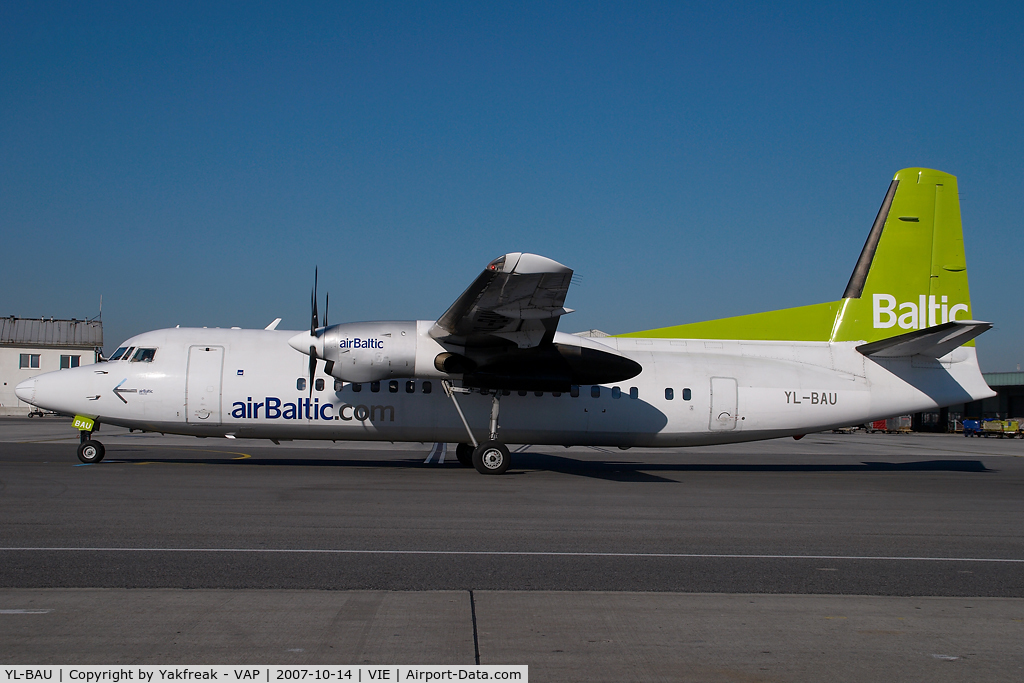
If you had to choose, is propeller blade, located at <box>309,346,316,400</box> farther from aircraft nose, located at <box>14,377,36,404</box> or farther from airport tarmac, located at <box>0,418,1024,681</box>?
aircraft nose, located at <box>14,377,36,404</box>

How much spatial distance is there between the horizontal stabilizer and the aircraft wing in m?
8.45

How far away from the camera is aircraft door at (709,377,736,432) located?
17422 millimetres

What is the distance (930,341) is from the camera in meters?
16.8

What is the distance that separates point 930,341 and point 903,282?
2426mm

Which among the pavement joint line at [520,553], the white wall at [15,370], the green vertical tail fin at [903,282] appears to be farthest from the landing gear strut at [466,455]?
the white wall at [15,370]

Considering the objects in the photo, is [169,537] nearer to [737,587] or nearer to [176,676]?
[176,676]

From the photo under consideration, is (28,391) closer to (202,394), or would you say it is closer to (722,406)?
(202,394)

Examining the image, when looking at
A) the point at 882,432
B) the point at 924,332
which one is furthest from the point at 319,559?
the point at 882,432

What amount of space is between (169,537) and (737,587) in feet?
19.2

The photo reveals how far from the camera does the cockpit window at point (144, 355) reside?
1666 centimetres

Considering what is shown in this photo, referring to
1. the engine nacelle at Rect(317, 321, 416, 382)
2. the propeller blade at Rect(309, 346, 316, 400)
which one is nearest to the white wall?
the propeller blade at Rect(309, 346, 316, 400)

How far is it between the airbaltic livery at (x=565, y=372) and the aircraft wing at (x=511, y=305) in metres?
0.06
